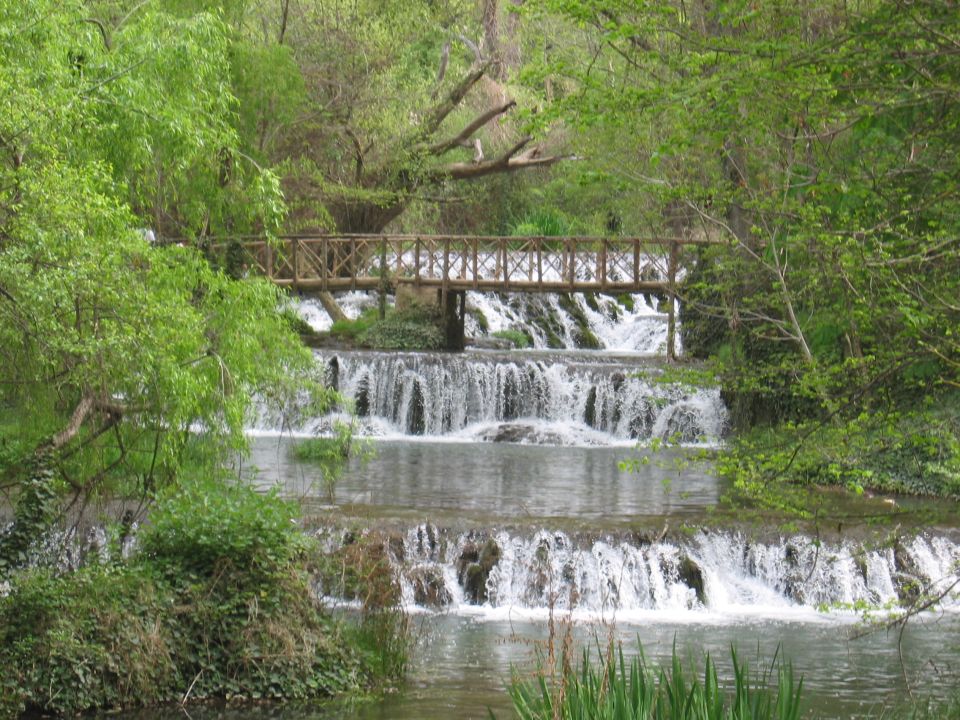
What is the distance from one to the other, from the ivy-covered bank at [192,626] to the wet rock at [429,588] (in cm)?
270

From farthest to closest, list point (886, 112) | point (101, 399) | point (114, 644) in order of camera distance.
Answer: point (101, 399) < point (114, 644) < point (886, 112)

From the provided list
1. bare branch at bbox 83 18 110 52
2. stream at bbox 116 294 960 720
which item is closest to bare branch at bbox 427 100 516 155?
stream at bbox 116 294 960 720

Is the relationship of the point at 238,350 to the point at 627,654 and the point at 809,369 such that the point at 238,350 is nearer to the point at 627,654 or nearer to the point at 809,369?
the point at 627,654

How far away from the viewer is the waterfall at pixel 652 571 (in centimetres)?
1322

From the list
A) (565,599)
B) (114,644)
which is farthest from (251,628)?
(565,599)

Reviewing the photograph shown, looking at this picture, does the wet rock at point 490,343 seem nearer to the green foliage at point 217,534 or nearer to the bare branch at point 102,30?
the bare branch at point 102,30

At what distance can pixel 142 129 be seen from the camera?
10.2m

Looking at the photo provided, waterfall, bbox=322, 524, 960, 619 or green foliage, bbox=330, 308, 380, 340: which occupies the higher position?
green foliage, bbox=330, 308, 380, 340

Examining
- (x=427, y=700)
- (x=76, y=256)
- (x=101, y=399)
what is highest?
(x=76, y=256)

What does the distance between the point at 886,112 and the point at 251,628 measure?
532cm

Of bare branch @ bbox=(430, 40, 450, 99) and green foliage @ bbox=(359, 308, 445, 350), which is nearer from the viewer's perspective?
green foliage @ bbox=(359, 308, 445, 350)

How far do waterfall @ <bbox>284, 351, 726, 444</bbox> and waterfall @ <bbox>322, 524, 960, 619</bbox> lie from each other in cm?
931

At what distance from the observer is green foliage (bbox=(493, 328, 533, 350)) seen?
30.3 meters

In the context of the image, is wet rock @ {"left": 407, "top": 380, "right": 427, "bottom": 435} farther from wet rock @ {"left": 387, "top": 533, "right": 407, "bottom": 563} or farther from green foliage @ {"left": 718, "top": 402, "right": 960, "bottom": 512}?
green foliage @ {"left": 718, "top": 402, "right": 960, "bottom": 512}
